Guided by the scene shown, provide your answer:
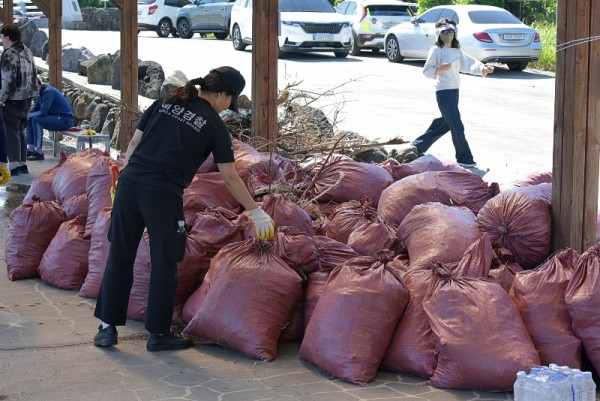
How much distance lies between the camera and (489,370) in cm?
457

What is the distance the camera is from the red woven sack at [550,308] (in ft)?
15.6

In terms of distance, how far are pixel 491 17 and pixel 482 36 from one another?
0.99 meters

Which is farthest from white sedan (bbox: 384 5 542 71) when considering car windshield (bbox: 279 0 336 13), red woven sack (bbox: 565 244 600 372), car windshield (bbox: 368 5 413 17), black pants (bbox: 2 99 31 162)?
red woven sack (bbox: 565 244 600 372)

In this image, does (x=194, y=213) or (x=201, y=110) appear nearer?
(x=201, y=110)

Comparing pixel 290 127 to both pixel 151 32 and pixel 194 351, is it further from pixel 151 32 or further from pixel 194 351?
pixel 151 32

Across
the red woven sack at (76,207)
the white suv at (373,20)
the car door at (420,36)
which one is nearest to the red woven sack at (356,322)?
the red woven sack at (76,207)

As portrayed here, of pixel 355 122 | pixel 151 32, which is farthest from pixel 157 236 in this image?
pixel 151 32

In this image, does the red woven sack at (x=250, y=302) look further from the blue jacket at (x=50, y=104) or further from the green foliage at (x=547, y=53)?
the green foliage at (x=547, y=53)

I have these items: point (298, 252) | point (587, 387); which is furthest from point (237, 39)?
point (587, 387)

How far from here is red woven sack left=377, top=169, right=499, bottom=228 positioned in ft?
20.5

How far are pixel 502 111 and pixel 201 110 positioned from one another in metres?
10.4

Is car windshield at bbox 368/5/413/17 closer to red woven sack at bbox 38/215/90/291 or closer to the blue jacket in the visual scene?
the blue jacket

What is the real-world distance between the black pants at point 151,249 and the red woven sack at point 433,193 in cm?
148

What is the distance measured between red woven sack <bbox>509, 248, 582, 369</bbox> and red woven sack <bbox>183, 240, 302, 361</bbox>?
1.14m
